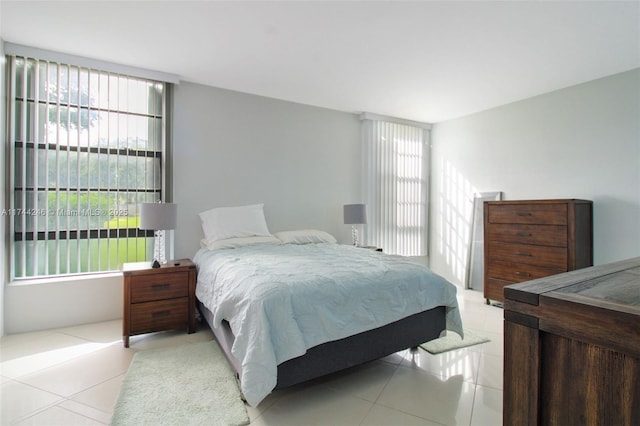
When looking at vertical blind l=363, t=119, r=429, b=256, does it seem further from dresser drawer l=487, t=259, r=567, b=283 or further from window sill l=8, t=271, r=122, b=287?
window sill l=8, t=271, r=122, b=287

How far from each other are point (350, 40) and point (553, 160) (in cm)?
296

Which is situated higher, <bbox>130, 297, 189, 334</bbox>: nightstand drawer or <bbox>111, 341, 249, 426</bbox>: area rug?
<bbox>130, 297, 189, 334</bbox>: nightstand drawer

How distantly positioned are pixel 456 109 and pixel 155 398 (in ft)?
15.6

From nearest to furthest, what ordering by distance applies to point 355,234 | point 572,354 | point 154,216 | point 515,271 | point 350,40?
point 572,354 → point 350,40 → point 154,216 → point 515,271 → point 355,234

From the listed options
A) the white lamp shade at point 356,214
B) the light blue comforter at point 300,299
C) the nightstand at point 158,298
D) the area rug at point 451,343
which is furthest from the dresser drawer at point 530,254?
the nightstand at point 158,298

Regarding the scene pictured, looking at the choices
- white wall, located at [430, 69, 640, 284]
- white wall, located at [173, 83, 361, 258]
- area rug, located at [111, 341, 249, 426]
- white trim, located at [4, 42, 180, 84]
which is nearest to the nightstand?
area rug, located at [111, 341, 249, 426]

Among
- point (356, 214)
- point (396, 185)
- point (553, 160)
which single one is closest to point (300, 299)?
A: point (356, 214)

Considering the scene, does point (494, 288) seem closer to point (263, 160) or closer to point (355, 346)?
point (355, 346)

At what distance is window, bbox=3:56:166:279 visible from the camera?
292cm

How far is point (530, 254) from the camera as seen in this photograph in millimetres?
3549

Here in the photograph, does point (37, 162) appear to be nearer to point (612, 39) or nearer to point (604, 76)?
point (612, 39)

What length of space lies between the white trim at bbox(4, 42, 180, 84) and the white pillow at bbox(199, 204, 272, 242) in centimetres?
151

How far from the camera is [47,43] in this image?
279 cm

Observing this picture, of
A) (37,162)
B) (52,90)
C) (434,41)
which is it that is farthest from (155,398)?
(434,41)
